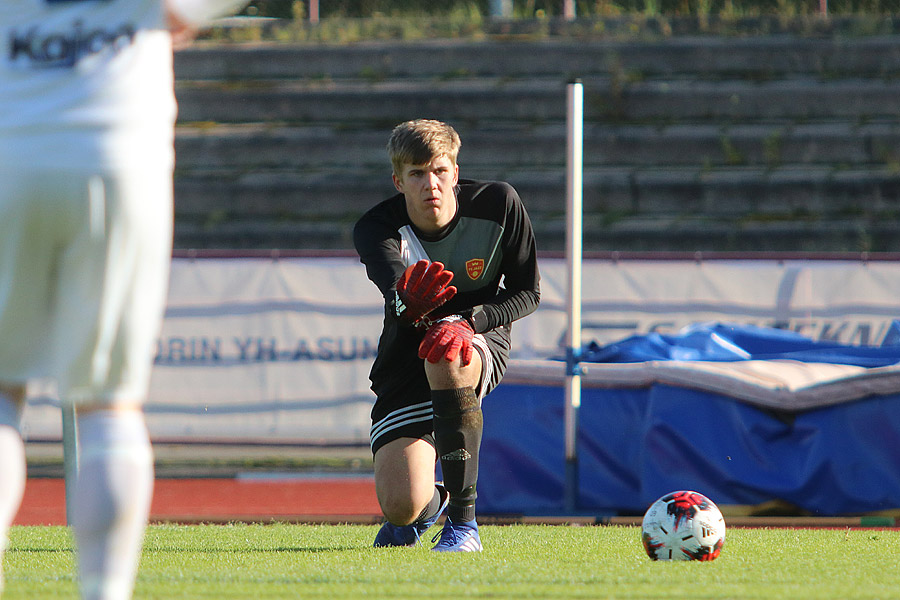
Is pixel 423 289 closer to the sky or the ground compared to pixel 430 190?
closer to the ground

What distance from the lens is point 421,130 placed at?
13.5 feet

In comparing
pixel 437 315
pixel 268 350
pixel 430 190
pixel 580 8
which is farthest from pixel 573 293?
pixel 580 8

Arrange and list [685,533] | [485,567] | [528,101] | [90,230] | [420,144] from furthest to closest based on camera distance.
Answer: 1. [528,101]
2. [420,144]
3. [685,533]
4. [485,567]
5. [90,230]

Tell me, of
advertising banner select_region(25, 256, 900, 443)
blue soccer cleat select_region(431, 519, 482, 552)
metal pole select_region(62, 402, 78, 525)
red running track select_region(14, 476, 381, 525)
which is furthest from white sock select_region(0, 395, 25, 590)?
advertising banner select_region(25, 256, 900, 443)

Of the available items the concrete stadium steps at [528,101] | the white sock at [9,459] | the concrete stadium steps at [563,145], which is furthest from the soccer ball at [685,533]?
the concrete stadium steps at [528,101]

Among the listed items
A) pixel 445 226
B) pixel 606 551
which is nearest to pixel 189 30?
pixel 445 226

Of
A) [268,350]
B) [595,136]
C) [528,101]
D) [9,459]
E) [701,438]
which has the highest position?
[9,459]

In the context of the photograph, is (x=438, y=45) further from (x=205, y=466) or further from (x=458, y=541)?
(x=458, y=541)

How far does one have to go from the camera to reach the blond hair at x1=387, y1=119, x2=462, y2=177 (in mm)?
4082

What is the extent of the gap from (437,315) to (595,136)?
9.71 meters

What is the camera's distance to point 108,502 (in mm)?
2102

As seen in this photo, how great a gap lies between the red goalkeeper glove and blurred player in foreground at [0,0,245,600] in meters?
1.69

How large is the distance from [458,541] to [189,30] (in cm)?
224

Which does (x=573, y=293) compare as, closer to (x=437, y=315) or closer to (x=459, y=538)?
(x=437, y=315)
